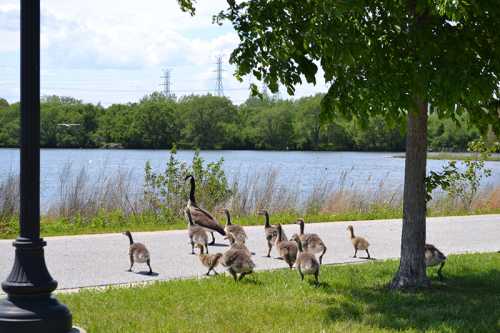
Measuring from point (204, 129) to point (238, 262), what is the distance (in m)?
67.0

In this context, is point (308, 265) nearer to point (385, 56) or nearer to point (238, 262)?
point (238, 262)

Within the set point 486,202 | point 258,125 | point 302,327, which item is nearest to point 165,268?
point 302,327

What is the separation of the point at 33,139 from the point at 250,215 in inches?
466

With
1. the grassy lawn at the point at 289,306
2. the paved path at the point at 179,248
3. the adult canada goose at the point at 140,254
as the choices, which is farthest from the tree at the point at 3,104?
the grassy lawn at the point at 289,306

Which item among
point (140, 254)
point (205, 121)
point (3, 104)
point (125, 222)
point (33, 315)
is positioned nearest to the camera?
point (33, 315)

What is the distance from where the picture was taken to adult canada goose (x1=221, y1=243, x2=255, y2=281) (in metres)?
8.32

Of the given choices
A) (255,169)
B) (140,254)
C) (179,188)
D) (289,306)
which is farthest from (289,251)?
(255,169)

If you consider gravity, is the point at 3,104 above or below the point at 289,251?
above

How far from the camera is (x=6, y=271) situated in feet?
30.3

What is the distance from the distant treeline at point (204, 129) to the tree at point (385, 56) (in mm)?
56422

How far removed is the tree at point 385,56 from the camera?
6.63m

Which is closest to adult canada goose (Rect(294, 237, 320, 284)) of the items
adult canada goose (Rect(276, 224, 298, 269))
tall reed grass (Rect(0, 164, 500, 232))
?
adult canada goose (Rect(276, 224, 298, 269))

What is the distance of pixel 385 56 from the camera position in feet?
23.6

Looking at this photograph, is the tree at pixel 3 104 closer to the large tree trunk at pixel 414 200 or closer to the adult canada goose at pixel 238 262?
the adult canada goose at pixel 238 262
